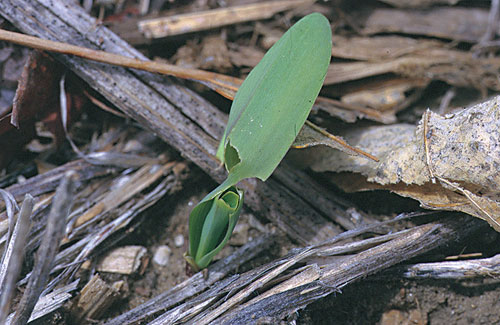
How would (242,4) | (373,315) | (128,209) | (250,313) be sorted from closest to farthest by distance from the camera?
(250,313)
(373,315)
(128,209)
(242,4)

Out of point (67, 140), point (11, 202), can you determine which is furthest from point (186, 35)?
point (11, 202)

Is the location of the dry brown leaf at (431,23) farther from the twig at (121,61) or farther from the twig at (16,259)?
the twig at (16,259)

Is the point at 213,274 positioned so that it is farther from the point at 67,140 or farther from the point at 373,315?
the point at 67,140

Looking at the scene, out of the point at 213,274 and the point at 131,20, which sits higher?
the point at 131,20

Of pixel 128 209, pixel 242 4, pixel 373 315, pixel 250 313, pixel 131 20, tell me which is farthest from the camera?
pixel 242 4

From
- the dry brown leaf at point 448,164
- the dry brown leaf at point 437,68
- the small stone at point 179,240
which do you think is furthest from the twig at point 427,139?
the small stone at point 179,240

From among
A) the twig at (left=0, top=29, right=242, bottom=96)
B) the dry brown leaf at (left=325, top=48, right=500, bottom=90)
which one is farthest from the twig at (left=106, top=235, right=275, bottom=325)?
the dry brown leaf at (left=325, top=48, right=500, bottom=90)

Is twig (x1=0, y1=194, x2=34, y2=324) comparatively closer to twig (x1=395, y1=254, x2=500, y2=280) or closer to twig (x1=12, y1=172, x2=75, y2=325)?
twig (x1=12, y1=172, x2=75, y2=325)
